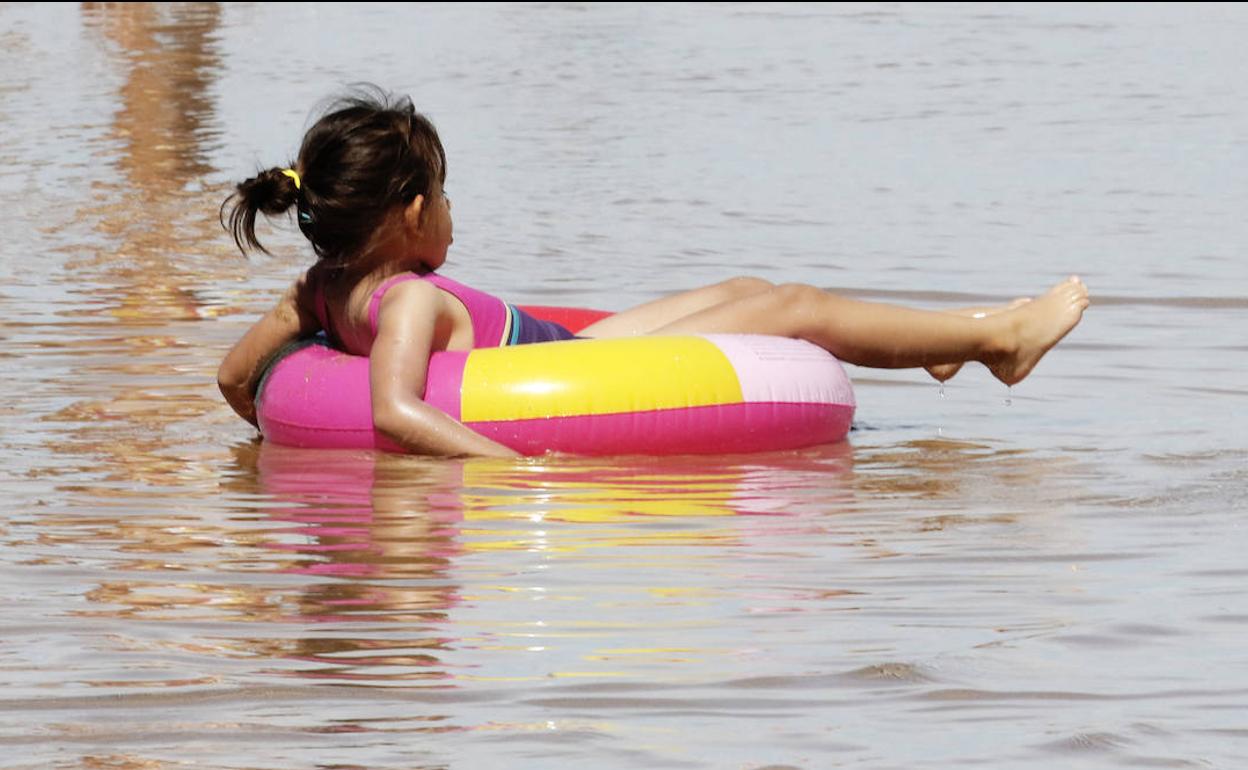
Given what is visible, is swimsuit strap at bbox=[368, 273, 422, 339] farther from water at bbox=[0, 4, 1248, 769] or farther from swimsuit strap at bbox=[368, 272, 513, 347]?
water at bbox=[0, 4, 1248, 769]

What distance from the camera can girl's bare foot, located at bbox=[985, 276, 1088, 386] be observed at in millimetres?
6433

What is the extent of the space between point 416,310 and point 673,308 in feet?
3.24

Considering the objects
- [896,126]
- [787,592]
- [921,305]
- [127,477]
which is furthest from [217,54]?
[787,592]

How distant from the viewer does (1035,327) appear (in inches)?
254

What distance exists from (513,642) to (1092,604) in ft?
3.65

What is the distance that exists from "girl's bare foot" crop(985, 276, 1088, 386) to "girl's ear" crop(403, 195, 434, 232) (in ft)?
5.46

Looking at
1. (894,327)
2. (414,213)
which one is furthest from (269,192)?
(894,327)

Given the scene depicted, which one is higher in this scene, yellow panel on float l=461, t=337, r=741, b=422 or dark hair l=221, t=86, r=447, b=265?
dark hair l=221, t=86, r=447, b=265

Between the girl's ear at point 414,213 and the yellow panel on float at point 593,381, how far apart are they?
1.23 ft

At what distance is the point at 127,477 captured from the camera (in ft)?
19.0

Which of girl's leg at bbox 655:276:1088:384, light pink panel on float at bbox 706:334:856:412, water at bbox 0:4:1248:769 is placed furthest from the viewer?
girl's leg at bbox 655:276:1088:384

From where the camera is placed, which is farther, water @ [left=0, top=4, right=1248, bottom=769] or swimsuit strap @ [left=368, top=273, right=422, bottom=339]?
swimsuit strap @ [left=368, top=273, right=422, bottom=339]

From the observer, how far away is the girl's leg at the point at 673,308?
21.6 feet

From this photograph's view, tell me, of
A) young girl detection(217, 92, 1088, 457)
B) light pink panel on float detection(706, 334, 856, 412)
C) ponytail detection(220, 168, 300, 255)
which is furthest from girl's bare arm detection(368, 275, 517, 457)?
light pink panel on float detection(706, 334, 856, 412)
